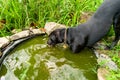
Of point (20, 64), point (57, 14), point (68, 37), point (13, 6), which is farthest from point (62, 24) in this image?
point (20, 64)

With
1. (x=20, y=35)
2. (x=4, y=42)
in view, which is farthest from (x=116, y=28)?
(x=4, y=42)

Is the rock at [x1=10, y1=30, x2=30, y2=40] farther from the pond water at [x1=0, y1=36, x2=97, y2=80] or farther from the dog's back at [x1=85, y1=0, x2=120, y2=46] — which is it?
the dog's back at [x1=85, y1=0, x2=120, y2=46]

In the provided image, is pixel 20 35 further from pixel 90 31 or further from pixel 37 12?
pixel 90 31

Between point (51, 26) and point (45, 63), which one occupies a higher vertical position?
point (51, 26)

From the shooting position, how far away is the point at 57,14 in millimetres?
5480

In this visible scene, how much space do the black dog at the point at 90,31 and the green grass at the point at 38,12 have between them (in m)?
0.64

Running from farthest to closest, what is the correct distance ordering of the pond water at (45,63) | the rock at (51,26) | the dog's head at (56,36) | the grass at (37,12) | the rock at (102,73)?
the grass at (37,12) → the rock at (51,26) → the dog's head at (56,36) → the pond water at (45,63) → the rock at (102,73)

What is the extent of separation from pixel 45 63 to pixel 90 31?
102 cm

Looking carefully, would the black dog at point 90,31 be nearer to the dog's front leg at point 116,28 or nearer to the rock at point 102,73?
the dog's front leg at point 116,28

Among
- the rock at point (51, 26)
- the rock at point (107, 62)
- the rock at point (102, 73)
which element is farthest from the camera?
the rock at point (51, 26)

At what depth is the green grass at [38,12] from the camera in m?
5.30

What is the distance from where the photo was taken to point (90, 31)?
4680 millimetres

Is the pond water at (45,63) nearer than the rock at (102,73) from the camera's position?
No

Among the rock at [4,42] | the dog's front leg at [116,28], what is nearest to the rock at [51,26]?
the rock at [4,42]
